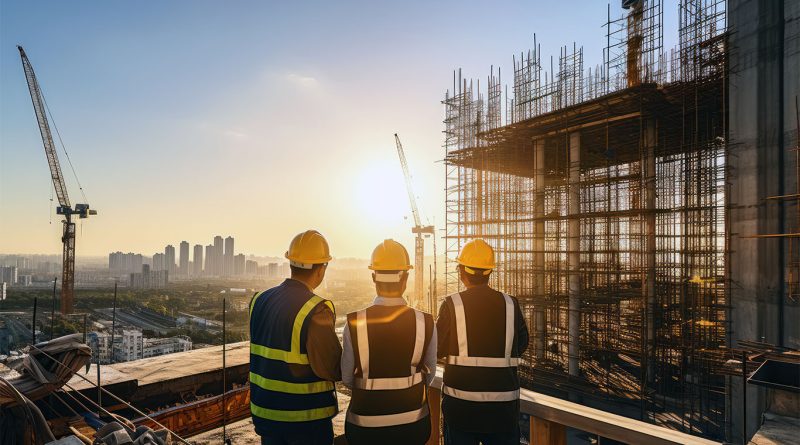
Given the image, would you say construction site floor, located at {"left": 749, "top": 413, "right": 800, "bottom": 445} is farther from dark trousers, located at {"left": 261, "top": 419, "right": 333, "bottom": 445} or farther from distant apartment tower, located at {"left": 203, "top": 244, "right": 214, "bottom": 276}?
distant apartment tower, located at {"left": 203, "top": 244, "right": 214, "bottom": 276}

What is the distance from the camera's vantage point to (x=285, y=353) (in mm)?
2107

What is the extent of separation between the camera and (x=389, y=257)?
224 cm

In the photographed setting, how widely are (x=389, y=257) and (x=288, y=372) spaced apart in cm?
81

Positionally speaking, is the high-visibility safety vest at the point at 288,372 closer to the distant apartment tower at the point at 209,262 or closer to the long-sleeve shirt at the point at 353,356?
the long-sleeve shirt at the point at 353,356

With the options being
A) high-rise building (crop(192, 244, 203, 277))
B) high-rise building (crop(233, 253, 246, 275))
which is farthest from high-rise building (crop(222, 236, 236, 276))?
high-rise building (crop(192, 244, 203, 277))

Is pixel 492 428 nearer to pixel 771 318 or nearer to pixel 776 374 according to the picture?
pixel 776 374

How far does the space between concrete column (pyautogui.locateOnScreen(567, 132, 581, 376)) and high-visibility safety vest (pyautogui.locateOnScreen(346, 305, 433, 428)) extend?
1751cm

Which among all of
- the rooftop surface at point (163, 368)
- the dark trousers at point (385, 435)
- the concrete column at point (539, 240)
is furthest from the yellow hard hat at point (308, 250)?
the concrete column at point (539, 240)

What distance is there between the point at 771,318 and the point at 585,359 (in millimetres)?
9892

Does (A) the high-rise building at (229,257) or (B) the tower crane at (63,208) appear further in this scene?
(A) the high-rise building at (229,257)

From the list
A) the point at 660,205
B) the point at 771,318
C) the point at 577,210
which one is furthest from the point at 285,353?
the point at 660,205

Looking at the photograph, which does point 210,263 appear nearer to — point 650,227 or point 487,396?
point 650,227

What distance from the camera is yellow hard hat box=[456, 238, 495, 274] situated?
253cm

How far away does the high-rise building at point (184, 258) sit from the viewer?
636ft
